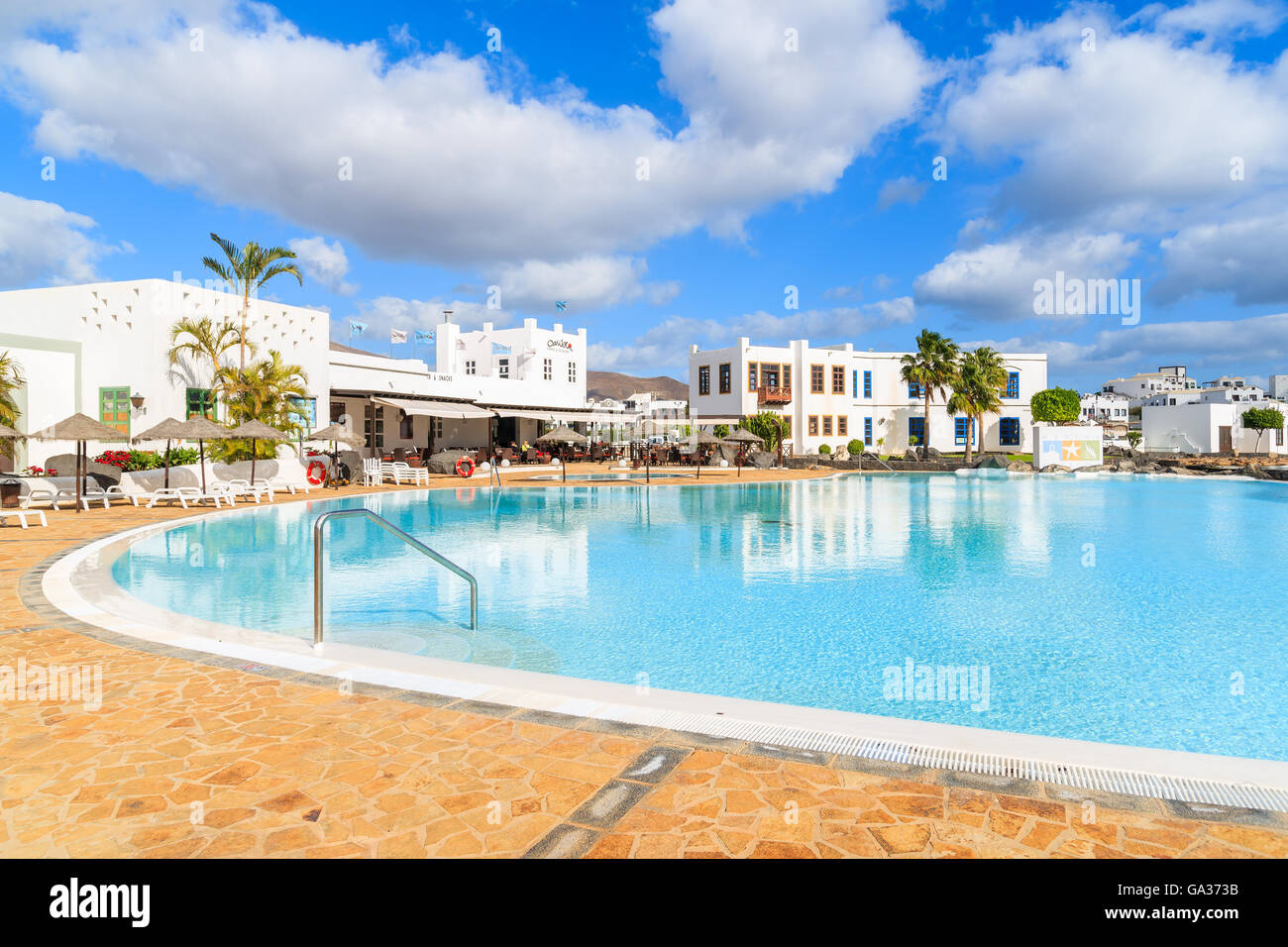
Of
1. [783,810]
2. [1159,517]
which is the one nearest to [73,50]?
[783,810]

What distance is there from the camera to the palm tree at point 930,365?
40.6 meters

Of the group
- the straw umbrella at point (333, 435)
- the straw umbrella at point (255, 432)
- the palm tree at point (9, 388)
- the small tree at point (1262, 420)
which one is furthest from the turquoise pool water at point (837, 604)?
the small tree at point (1262, 420)

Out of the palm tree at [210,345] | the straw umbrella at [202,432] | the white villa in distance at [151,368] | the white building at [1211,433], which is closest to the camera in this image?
the straw umbrella at [202,432]

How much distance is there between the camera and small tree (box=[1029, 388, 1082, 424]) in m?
45.3

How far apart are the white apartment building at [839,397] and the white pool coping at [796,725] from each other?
112 feet

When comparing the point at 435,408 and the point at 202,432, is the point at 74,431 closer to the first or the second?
the point at 202,432

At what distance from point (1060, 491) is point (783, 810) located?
25.7 metres

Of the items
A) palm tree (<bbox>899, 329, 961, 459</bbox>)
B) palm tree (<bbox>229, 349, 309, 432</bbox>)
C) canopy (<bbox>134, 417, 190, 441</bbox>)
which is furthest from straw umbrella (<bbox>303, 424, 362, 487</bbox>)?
palm tree (<bbox>899, 329, 961, 459</bbox>)

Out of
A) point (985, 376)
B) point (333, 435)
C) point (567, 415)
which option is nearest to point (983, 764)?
point (333, 435)

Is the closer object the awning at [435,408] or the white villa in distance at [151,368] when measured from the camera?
the white villa in distance at [151,368]

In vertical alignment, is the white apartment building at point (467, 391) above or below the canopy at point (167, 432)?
above

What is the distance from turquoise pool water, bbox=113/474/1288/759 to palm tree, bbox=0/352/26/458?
8240 mm

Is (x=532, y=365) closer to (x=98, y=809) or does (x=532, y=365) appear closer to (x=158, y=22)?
(x=158, y=22)

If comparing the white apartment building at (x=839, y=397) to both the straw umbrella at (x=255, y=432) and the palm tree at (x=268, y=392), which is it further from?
the straw umbrella at (x=255, y=432)
